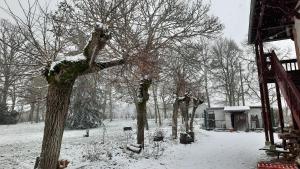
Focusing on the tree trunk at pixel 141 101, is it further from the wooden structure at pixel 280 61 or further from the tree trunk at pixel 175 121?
the tree trunk at pixel 175 121

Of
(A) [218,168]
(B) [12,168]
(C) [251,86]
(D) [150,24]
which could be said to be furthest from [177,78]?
(C) [251,86]

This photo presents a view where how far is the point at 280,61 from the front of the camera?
11.5 meters

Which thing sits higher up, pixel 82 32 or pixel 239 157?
pixel 82 32

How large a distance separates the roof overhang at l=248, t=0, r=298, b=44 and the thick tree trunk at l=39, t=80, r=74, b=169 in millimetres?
7207

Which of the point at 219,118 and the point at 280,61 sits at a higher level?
the point at 280,61

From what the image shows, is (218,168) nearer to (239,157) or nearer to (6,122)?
(239,157)

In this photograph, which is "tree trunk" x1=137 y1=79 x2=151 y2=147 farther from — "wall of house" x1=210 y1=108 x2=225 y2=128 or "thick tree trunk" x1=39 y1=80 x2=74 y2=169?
"wall of house" x1=210 y1=108 x2=225 y2=128

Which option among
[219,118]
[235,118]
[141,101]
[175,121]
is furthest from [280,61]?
[219,118]

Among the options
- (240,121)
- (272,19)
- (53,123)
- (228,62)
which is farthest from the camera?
(228,62)

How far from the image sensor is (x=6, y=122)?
1437 inches

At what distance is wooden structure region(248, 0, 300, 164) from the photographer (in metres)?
8.66

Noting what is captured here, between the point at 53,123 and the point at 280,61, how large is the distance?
8784 mm

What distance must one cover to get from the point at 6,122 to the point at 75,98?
9.51 meters

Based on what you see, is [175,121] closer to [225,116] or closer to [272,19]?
[272,19]
